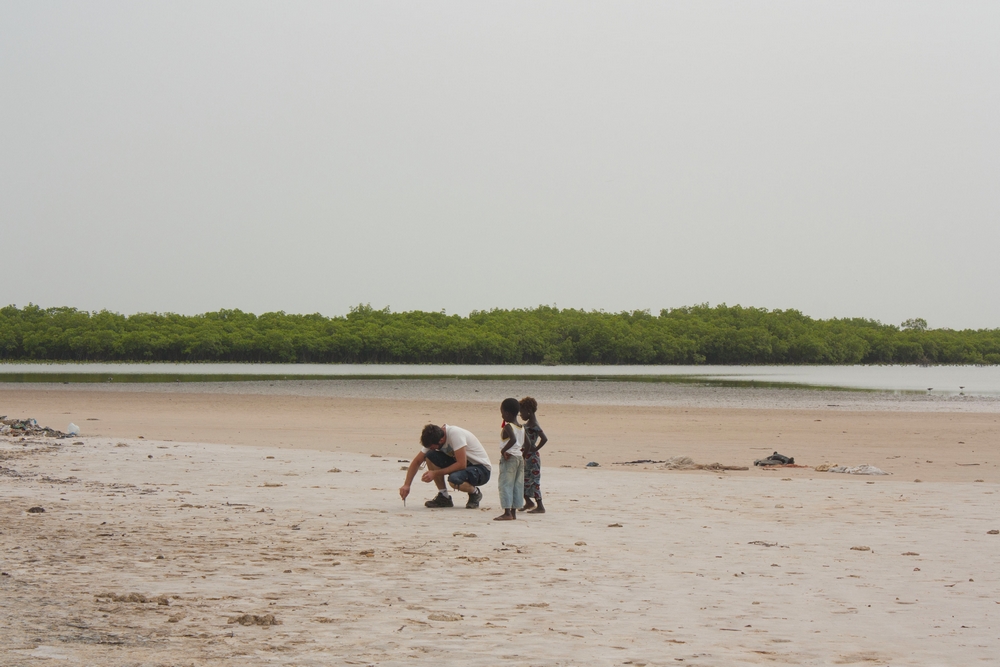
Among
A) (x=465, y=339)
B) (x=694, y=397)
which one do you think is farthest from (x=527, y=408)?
(x=465, y=339)

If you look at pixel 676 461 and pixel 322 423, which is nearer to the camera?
pixel 676 461

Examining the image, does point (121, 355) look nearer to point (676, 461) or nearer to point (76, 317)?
point (76, 317)

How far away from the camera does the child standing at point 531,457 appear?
10.2 m

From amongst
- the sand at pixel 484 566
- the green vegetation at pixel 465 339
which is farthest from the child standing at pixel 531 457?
the green vegetation at pixel 465 339

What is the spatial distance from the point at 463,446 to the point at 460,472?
0.93 feet

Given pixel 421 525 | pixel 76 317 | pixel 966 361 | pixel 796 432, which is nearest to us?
pixel 421 525

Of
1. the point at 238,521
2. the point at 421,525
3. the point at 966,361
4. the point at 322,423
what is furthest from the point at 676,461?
the point at 966,361

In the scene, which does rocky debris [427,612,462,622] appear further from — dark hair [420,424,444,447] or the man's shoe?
the man's shoe

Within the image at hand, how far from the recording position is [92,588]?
21.2ft

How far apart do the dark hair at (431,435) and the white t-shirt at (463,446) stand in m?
0.12

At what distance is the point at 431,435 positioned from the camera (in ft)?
34.4

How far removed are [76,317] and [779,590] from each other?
152852 millimetres

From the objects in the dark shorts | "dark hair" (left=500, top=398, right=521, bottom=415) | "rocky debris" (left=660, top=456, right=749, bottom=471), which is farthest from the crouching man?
"rocky debris" (left=660, top=456, right=749, bottom=471)

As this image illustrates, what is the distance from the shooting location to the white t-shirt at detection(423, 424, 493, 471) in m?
10.7
